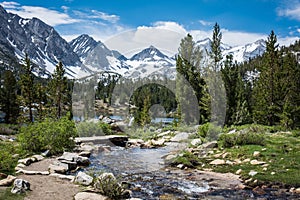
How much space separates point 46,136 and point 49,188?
30.7 ft

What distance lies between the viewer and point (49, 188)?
38.9 feet

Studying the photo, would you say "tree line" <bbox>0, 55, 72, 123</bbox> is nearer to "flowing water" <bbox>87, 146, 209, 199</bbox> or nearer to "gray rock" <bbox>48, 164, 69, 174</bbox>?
"flowing water" <bbox>87, 146, 209, 199</bbox>

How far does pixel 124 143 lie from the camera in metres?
31.2

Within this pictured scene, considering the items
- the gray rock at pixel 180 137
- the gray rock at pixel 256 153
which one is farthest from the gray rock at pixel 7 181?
the gray rock at pixel 180 137

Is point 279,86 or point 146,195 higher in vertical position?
point 279,86

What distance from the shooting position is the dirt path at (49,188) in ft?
35.0

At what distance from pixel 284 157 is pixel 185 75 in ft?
85.0

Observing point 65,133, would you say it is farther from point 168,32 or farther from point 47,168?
point 168,32

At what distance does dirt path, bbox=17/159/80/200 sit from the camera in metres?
10.7

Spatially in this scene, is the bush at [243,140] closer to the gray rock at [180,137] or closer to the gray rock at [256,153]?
the gray rock at [256,153]

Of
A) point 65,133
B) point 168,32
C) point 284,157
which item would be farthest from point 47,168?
point 168,32

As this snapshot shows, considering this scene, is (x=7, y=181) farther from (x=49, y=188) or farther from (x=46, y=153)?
(x=46, y=153)

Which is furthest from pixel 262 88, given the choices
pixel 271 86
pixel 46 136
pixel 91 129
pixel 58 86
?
pixel 46 136

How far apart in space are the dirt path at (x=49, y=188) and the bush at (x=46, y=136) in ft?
21.5
